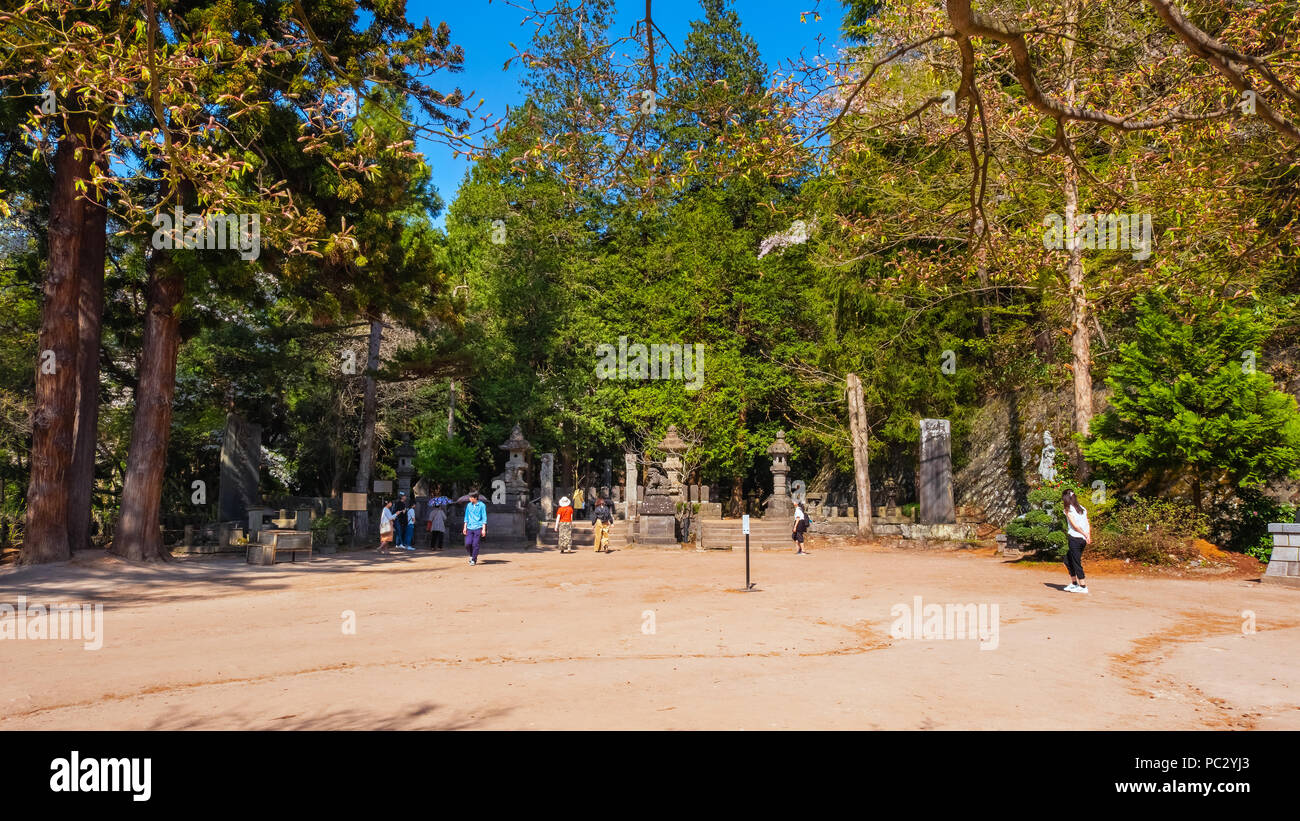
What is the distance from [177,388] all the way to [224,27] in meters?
15.2

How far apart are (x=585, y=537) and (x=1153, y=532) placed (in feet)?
49.8

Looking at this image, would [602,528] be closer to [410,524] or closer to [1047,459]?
[410,524]

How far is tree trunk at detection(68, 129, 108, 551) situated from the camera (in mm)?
15766

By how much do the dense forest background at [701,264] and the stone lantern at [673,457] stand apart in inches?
173

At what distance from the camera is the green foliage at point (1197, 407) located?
45.6 feet

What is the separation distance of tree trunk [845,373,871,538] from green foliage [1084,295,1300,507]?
26.5 feet

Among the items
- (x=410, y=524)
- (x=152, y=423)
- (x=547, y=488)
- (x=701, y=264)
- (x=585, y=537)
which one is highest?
(x=701, y=264)

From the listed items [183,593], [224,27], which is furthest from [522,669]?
[224,27]

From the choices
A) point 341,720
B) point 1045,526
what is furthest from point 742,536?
point 341,720

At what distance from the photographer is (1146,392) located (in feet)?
50.0

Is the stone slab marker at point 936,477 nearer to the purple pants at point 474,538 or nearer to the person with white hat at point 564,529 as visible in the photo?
the person with white hat at point 564,529

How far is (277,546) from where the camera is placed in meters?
18.1

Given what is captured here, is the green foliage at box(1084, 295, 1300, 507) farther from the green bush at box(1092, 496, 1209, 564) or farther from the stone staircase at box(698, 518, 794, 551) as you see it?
the stone staircase at box(698, 518, 794, 551)
